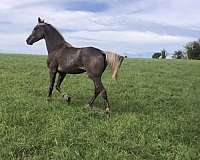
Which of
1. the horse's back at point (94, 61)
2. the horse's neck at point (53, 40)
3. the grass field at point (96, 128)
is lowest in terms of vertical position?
the grass field at point (96, 128)

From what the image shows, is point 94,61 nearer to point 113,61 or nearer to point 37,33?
point 113,61

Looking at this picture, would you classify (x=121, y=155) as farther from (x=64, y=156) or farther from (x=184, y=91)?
(x=184, y=91)

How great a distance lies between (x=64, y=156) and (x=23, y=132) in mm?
1865

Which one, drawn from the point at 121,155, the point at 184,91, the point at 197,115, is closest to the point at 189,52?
the point at 184,91

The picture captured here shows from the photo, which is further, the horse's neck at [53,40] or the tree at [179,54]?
the tree at [179,54]

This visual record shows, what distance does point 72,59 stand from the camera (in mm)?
12828

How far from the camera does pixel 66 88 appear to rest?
17.7 meters

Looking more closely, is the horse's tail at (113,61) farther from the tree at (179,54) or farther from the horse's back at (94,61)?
the tree at (179,54)

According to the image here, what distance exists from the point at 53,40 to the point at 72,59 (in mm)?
1292

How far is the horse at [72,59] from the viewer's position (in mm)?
12227

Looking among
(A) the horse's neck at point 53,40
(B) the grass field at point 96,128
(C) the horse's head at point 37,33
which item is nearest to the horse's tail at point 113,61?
(B) the grass field at point 96,128

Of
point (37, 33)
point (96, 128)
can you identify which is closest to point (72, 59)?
point (37, 33)

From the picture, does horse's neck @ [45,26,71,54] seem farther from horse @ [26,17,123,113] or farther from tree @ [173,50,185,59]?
tree @ [173,50,185,59]

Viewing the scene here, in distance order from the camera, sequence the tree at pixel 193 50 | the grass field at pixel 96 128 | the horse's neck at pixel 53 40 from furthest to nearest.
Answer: the tree at pixel 193 50 < the horse's neck at pixel 53 40 < the grass field at pixel 96 128
